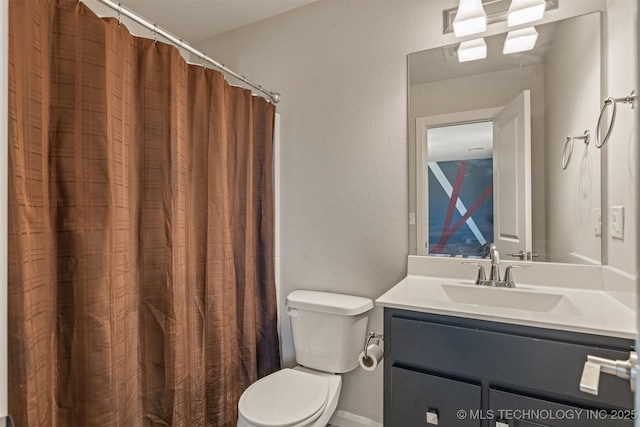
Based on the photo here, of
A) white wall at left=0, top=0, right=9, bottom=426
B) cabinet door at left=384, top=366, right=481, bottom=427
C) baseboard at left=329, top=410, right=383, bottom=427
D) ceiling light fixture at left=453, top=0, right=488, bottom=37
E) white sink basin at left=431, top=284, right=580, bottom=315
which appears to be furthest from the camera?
baseboard at left=329, top=410, right=383, bottom=427

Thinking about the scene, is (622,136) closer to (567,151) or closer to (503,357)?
(567,151)

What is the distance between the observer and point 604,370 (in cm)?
56

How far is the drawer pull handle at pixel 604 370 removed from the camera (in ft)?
1.73

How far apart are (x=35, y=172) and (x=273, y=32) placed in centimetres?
159

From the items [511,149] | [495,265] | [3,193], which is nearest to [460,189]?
[511,149]

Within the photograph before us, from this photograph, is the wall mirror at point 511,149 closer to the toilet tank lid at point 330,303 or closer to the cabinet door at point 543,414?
the toilet tank lid at point 330,303

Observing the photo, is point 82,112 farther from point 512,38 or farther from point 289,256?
point 512,38

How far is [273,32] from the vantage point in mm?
2053

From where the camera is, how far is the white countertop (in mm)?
947

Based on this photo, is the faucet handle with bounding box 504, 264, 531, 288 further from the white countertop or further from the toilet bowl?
the toilet bowl

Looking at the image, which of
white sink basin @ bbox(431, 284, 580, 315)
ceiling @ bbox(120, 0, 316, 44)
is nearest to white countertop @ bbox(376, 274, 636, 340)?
white sink basin @ bbox(431, 284, 580, 315)

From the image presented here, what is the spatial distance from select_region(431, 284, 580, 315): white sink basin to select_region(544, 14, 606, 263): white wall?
228mm

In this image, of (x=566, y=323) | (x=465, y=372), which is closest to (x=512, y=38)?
(x=566, y=323)

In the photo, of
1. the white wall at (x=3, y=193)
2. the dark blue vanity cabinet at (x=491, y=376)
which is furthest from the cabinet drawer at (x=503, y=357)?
the white wall at (x=3, y=193)
